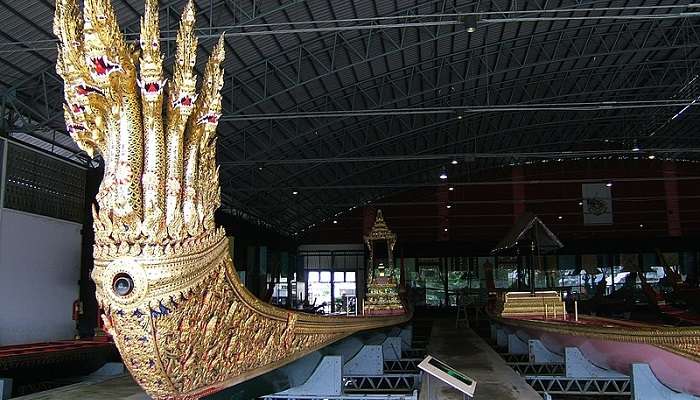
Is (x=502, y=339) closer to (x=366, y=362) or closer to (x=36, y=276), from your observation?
(x=366, y=362)

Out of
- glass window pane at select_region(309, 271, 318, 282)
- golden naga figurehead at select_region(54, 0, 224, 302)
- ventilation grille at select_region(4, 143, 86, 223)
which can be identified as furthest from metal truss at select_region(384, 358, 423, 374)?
glass window pane at select_region(309, 271, 318, 282)

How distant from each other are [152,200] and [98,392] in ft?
10.5

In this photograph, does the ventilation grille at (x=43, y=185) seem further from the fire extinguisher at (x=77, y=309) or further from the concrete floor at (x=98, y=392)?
the concrete floor at (x=98, y=392)

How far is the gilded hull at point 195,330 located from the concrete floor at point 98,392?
1.49 m

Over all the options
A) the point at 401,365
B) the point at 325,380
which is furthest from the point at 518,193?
the point at 325,380

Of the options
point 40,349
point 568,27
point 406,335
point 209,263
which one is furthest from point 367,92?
point 209,263

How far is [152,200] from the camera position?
128 inches

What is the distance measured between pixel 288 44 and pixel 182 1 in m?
3.16

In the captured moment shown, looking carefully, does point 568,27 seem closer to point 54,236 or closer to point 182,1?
point 182,1

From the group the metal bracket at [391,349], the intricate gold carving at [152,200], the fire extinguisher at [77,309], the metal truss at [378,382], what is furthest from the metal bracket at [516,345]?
the intricate gold carving at [152,200]

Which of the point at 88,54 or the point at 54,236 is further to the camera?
the point at 54,236

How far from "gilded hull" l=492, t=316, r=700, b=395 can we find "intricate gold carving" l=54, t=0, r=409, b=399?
3.66 meters

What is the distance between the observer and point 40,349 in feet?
24.1

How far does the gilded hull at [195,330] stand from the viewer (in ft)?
10.3
